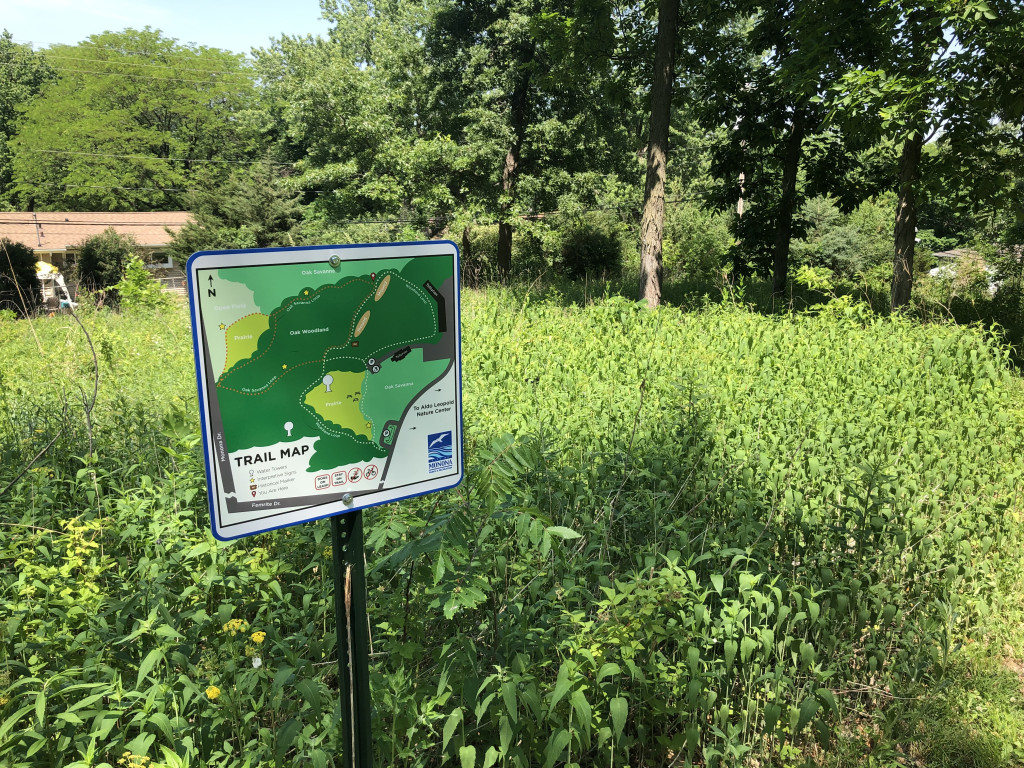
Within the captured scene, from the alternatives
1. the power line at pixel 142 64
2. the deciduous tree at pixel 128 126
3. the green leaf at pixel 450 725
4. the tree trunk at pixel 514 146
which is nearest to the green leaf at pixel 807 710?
the green leaf at pixel 450 725

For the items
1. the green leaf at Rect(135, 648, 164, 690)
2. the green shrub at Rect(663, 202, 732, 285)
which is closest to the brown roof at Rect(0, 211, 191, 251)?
the green shrub at Rect(663, 202, 732, 285)

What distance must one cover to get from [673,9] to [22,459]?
10345 mm

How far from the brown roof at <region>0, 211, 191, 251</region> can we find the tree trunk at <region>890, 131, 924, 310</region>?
3047cm

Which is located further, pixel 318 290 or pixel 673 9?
pixel 673 9

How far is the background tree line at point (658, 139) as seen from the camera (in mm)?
8789

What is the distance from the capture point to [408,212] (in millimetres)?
18969

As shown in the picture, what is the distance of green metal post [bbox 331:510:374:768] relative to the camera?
1.68 meters

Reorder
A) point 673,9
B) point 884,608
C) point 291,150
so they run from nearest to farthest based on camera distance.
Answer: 1. point 884,608
2. point 673,9
3. point 291,150

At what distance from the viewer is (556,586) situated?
2689 millimetres

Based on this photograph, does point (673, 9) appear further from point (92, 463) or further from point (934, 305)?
point (92, 463)

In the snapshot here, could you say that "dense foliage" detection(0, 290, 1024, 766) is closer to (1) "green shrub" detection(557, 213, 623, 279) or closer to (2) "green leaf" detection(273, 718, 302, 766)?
(2) "green leaf" detection(273, 718, 302, 766)

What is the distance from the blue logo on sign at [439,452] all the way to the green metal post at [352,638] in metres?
0.24

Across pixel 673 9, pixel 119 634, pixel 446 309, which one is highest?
pixel 673 9

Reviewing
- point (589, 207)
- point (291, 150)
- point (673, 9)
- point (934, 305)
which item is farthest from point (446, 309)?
point (291, 150)
